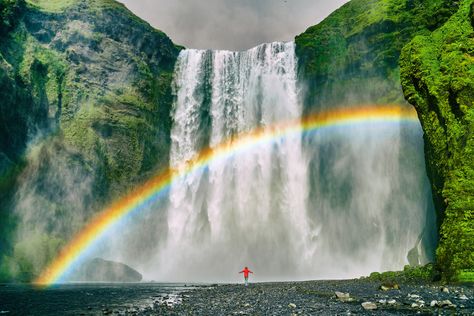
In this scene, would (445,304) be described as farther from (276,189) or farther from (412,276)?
(276,189)

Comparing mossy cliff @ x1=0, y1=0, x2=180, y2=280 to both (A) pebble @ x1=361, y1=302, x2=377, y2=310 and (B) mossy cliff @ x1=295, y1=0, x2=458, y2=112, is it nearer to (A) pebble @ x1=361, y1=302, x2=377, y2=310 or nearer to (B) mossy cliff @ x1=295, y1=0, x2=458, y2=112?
(B) mossy cliff @ x1=295, y1=0, x2=458, y2=112

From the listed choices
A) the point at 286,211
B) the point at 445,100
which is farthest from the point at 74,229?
the point at 445,100

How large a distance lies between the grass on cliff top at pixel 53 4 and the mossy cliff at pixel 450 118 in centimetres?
4523

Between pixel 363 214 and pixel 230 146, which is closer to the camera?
pixel 363 214

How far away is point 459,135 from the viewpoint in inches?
895

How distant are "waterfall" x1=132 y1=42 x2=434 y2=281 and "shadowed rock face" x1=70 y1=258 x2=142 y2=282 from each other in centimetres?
602

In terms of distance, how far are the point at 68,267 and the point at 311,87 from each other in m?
34.9

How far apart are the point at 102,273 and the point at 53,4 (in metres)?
36.8

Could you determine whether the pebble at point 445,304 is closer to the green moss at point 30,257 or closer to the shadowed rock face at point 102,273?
→ the shadowed rock face at point 102,273

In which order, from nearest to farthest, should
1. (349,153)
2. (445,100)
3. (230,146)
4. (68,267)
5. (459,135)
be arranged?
(459,135) < (445,100) < (68,267) < (349,153) < (230,146)

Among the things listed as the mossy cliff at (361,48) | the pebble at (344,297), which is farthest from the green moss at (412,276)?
the mossy cliff at (361,48)

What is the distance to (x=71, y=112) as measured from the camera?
51250mm

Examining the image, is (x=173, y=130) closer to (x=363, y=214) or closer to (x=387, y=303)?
(x=363, y=214)

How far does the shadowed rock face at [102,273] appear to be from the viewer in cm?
4284
